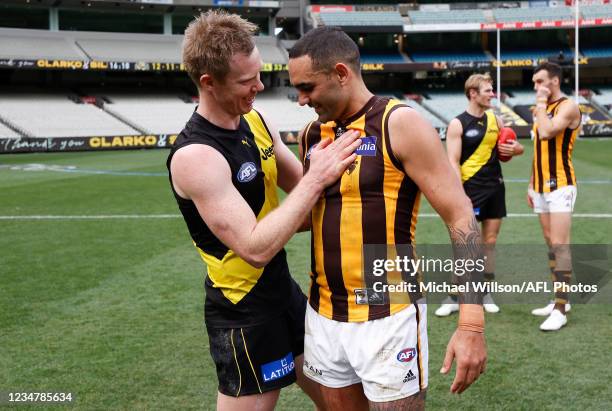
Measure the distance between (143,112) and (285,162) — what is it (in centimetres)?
4138

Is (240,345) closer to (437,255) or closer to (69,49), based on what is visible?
(437,255)

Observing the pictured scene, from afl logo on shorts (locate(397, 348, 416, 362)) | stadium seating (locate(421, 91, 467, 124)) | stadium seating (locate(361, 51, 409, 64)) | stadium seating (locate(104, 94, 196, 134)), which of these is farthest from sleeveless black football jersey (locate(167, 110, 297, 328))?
stadium seating (locate(361, 51, 409, 64))

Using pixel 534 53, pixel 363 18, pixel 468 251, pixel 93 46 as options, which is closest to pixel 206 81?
pixel 468 251

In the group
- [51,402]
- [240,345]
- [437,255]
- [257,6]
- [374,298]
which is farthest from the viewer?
[257,6]

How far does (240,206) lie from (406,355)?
3.10 feet

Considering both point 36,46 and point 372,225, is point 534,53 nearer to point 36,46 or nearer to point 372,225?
point 36,46

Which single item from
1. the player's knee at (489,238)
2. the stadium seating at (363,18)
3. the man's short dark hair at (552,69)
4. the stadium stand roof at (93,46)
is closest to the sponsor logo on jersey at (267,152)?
the man's short dark hair at (552,69)

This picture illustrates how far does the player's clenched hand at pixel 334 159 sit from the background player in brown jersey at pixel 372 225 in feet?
A: 0.24

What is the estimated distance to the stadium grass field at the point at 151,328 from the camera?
468cm

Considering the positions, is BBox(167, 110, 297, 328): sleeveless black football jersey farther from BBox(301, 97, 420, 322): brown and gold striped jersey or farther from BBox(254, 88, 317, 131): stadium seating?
BBox(254, 88, 317, 131): stadium seating

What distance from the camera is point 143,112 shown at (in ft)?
141

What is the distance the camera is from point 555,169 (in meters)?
6.41

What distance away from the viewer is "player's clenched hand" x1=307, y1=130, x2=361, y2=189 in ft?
8.49

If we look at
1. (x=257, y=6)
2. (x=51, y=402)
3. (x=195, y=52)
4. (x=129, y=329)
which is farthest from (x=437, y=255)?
(x=257, y=6)
